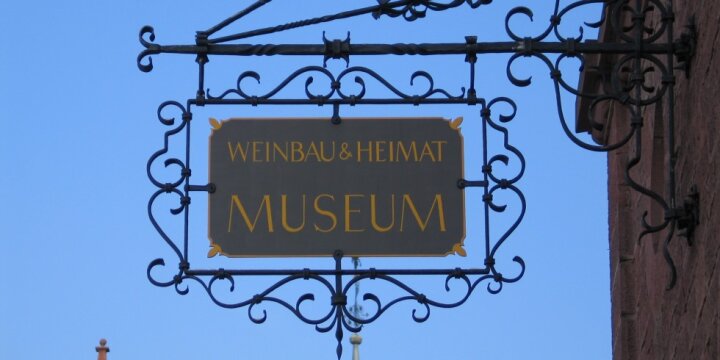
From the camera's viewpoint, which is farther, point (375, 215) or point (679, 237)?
point (375, 215)

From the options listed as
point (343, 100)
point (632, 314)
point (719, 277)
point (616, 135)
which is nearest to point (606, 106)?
point (616, 135)

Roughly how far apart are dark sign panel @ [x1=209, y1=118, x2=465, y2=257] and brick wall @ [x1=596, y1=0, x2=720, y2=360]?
1.02 metres

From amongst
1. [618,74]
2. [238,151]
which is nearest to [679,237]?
[618,74]

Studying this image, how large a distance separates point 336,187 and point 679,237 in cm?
148

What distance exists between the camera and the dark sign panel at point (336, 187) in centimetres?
765

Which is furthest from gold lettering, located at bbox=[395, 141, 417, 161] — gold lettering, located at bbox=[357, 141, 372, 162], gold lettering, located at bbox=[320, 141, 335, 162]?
gold lettering, located at bbox=[320, 141, 335, 162]

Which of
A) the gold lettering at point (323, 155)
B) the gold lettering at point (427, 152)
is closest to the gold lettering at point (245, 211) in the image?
the gold lettering at point (323, 155)

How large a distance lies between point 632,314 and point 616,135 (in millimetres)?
1032

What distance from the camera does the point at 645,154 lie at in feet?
29.2

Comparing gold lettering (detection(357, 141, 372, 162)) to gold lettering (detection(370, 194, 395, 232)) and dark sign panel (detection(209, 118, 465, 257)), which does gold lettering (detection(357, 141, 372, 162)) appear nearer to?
dark sign panel (detection(209, 118, 465, 257))

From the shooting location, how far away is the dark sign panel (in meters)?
7.65

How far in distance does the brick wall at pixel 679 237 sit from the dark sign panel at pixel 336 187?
1022mm

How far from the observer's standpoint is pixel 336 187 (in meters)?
7.70

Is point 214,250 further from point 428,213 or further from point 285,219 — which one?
point 428,213
